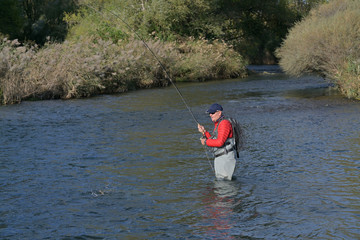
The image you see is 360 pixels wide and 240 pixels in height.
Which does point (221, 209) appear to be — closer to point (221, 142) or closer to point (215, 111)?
point (221, 142)

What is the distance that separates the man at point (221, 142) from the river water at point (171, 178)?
0.33 meters

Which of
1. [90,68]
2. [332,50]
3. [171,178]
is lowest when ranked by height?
[171,178]

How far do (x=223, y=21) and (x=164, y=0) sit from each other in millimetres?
5807

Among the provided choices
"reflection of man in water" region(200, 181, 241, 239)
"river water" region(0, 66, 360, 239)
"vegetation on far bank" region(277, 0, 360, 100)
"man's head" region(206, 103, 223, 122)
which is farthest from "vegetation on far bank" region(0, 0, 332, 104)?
"vegetation on far bank" region(277, 0, 360, 100)

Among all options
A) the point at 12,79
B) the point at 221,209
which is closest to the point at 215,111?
the point at 221,209

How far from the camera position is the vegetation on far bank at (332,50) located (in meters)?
22.3

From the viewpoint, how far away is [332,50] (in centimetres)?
2344

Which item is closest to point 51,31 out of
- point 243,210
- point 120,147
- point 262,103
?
point 262,103

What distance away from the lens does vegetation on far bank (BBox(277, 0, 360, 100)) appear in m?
22.3

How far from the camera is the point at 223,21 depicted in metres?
42.3

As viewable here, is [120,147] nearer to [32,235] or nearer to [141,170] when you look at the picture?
[141,170]

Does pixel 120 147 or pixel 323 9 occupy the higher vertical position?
pixel 323 9

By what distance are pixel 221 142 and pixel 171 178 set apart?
4.79 ft

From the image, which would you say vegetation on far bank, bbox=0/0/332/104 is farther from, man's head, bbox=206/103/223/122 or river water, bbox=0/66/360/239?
man's head, bbox=206/103/223/122
